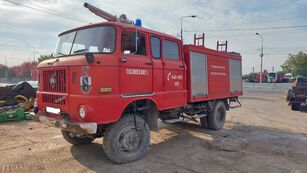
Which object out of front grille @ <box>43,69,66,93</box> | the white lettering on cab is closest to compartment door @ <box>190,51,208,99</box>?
the white lettering on cab

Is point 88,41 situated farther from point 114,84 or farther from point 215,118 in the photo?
point 215,118

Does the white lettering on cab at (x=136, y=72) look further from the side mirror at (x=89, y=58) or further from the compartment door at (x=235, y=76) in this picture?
the compartment door at (x=235, y=76)

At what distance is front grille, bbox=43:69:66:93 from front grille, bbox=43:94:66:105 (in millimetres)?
120

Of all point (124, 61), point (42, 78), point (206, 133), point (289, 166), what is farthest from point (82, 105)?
point (206, 133)

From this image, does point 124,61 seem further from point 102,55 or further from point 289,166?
point 289,166

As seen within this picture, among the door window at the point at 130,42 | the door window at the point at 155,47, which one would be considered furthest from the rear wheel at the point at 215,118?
the door window at the point at 130,42

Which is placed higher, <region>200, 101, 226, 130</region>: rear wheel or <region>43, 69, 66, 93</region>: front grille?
<region>43, 69, 66, 93</region>: front grille

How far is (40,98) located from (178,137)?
13.0 ft

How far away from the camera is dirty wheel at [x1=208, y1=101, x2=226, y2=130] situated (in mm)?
8766

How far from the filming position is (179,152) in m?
6.12

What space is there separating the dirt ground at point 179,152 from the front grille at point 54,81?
4.97 feet

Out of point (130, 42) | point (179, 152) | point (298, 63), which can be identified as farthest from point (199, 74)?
point (298, 63)

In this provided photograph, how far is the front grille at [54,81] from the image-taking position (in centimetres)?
507

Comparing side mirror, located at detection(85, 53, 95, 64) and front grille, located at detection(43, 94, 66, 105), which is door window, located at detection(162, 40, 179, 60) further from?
front grille, located at detection(43, 94, 66, 105)
